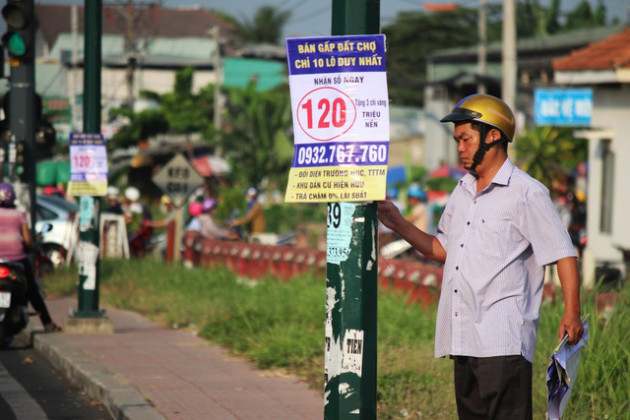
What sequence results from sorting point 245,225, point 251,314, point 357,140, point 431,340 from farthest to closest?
point 245,225
point 251,314
point 431,340
point 357,140

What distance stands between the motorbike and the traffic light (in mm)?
3211

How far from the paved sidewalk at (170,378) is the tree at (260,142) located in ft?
82.4

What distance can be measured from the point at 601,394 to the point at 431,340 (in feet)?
9.16

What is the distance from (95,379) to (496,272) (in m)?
4.69

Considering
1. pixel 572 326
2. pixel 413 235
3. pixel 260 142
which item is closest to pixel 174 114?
pixel 260 142

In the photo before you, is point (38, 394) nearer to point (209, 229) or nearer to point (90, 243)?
point (90, 243)

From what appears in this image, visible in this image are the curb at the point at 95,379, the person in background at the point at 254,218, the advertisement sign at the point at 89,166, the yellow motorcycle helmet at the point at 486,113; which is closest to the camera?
the yellow motorcycle helmet at the point at 486,113

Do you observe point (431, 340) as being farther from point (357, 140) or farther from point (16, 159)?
point (16, 159)

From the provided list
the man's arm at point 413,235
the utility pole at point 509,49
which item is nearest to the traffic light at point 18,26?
the man's arm at point 413,235

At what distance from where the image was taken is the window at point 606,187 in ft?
60.0

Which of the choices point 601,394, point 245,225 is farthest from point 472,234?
point 245,225

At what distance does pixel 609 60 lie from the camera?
58.3ft

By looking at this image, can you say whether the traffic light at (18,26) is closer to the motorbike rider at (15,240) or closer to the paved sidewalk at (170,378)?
the motorbike rider at (15,240)

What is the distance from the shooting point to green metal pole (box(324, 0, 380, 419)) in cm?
473
